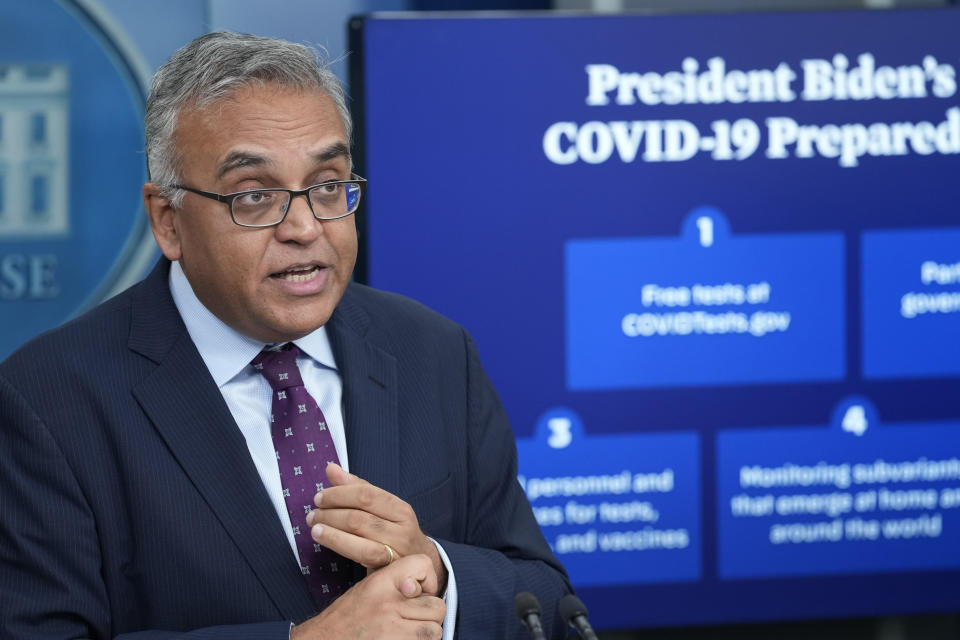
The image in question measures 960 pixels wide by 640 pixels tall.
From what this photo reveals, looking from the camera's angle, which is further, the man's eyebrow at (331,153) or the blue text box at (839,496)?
the blue text box at (839,496)

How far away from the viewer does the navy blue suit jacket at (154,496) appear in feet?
4.61

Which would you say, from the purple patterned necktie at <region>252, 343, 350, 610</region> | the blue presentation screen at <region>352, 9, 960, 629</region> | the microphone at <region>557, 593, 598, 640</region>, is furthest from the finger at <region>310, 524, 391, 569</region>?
the blue presentation screen at <region>352, 9, 960, 629</region>

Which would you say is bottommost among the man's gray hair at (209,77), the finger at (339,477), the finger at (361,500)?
the finger at (361,500)

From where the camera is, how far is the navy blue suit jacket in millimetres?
1404

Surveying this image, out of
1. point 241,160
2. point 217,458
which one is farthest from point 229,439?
point 241,160

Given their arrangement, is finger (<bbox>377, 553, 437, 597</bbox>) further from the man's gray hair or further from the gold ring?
the man's gray hair

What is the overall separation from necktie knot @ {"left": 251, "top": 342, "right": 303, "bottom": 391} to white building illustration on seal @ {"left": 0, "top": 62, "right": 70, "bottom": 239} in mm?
1711

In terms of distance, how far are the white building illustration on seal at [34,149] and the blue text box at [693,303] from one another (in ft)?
4.53

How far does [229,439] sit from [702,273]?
1723mm

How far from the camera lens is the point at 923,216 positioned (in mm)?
2994

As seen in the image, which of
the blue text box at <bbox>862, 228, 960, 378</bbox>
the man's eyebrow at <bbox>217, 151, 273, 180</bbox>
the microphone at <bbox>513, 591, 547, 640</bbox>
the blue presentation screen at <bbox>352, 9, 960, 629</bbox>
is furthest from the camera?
the blue text box at <bbox>862, 228, 960, 378</bbox>

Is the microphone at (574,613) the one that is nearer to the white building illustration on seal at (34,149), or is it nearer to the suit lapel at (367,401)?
the suit lapel at (367,401)

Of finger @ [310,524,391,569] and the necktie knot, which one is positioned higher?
the necktie knot

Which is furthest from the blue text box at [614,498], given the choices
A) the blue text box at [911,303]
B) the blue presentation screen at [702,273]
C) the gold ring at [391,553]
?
the gold ring at [391,553]
